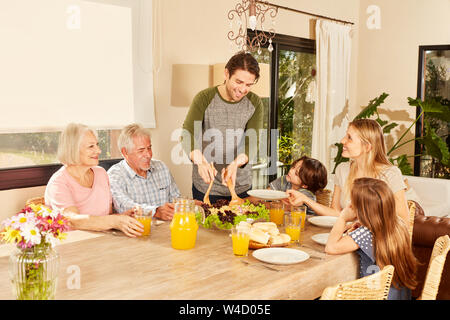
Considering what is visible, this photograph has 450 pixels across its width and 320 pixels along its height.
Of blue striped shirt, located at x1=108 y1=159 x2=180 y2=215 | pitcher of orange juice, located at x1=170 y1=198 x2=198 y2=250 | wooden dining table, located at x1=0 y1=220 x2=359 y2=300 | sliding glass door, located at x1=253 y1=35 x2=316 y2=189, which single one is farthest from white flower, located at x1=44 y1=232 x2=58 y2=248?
sliding glass door, located at x1=253 y1=35 x2=316 y2=189

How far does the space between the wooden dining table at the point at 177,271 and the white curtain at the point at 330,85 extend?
3.80 meters

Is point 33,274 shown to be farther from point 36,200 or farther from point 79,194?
point 36,200

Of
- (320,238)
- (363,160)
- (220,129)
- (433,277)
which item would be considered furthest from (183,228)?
(220,129)

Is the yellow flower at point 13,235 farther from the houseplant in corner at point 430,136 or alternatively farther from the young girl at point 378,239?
the houseplant in corner at point 430,136

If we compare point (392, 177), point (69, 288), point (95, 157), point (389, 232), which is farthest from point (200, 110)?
point (69, 288)

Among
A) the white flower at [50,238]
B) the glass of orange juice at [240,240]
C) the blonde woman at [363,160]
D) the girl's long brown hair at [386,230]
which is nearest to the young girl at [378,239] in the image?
the girl's long brown hair at [386,230]

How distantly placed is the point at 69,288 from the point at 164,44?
2.82m

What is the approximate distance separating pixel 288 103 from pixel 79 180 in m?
3.42

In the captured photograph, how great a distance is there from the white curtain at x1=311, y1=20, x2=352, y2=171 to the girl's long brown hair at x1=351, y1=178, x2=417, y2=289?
3841 mm

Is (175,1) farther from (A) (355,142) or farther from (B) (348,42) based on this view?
(B) (348,42)

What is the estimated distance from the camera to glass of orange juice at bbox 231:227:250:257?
188cm

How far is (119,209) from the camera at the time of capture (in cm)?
279

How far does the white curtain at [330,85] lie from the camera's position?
5801 millimetres

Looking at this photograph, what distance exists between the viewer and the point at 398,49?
6.43 meters
